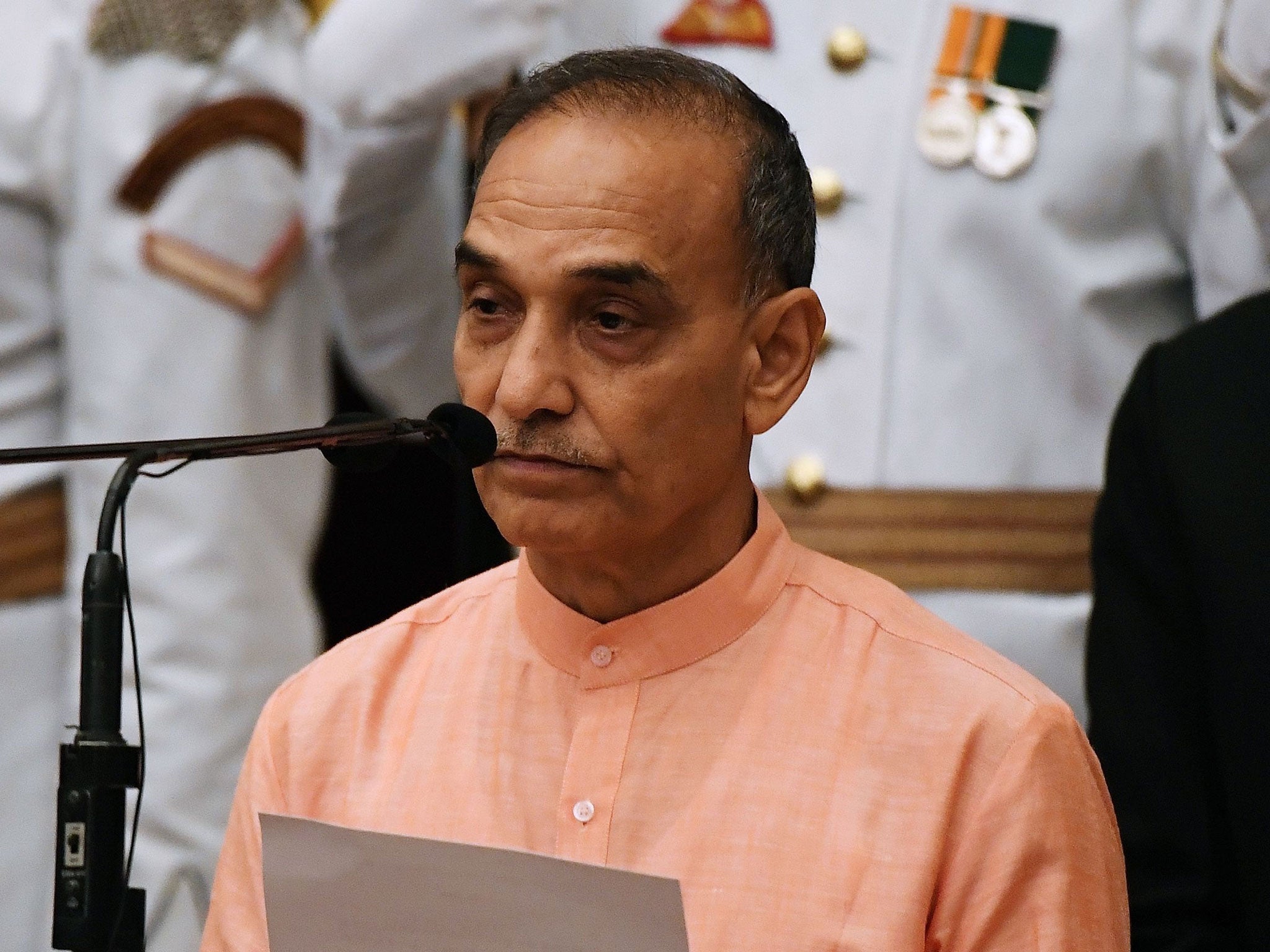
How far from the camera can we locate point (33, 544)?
3.18 metres

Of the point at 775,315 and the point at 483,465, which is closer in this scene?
the point at 483,465

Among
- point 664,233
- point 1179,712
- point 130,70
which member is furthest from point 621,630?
point 130,70

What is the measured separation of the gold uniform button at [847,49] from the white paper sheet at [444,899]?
1.60 meters

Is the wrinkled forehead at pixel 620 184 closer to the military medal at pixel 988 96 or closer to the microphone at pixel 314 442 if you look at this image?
the microphone at pixel 314 442

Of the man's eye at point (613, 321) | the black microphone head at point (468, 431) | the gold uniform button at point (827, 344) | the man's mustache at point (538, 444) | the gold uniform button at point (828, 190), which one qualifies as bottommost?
the gold uniform button at point (827, 344)

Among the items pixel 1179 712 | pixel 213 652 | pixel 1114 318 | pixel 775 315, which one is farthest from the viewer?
pixel 213 652

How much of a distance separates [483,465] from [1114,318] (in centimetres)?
127

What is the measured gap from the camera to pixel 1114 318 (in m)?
2.71

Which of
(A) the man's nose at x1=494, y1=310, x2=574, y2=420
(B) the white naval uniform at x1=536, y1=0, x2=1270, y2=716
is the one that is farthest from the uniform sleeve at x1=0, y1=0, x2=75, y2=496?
(A) the man's nose at x1=494, y1=310, x2=574, y2=420

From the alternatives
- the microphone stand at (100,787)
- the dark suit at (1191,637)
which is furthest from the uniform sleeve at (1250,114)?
the microphone stand at (100,787)

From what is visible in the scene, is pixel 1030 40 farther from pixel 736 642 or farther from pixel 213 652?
pixel 213 652

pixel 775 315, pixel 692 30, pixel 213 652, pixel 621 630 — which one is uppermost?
pixel 692 30

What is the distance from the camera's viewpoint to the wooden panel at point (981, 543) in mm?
2701

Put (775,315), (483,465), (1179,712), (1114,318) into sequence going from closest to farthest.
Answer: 1. (483,465)
2. (775,315)
3. (1179,712)
4. (1114,318)
